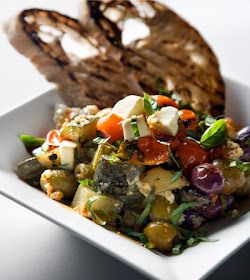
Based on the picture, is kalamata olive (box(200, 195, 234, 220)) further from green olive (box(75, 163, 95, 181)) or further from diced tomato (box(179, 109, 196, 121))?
green olive (box(75, 163, 95, 181))

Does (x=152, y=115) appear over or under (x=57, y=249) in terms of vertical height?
over

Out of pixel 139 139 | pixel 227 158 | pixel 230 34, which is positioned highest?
pixel 139 139

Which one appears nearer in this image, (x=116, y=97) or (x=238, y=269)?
(x=238, y=269)

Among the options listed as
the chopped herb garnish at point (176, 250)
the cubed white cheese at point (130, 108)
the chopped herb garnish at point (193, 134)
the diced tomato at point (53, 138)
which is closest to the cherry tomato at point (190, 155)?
the chopped herb garnish at point (193, 134)

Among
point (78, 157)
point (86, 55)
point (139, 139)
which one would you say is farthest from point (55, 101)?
point (139, 139)

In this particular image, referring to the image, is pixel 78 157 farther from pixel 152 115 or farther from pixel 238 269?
pixel 238 269

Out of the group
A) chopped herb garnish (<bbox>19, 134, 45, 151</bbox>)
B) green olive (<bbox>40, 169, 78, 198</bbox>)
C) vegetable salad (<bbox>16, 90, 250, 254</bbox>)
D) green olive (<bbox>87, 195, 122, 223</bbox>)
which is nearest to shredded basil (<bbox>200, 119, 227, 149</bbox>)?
vegetable salad (<bbox>16, 90, 250, 254</bbox>)

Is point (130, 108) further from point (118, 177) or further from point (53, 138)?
point (53, 138)
